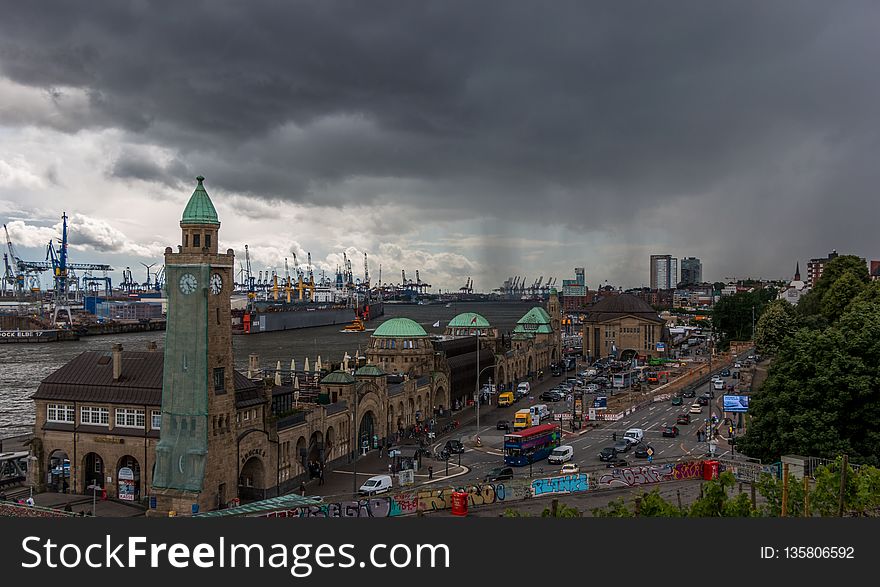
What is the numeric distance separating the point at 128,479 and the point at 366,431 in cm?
2116

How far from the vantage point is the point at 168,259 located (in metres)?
45.1

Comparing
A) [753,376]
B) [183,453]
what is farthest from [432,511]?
[753,376]

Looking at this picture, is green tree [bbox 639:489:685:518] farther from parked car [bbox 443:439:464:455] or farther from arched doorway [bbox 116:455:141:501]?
parked car [bbox 443:439:464:455]

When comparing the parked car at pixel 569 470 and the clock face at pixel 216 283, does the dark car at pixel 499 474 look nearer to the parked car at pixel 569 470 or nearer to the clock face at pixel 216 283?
the parked car at pixel 569 470

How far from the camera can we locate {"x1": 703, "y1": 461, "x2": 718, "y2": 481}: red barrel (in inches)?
1918

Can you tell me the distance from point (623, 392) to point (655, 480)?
50910 millimetres

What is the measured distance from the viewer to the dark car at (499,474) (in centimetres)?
5144

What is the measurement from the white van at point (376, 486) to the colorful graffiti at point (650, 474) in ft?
44.8

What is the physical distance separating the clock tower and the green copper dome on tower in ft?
0.20

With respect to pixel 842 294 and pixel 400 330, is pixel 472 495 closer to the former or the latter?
pixel 400 330

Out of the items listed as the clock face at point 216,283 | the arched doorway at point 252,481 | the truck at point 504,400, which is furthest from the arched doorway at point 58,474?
the truck at point 504,400

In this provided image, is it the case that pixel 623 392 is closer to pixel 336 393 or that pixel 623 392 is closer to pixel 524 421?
pixel 524 421

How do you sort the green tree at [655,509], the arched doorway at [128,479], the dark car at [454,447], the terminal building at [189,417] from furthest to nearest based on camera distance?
the dark car at [454,447], the arched doorway at [128,479], the terminal building at [189,417], the green tree at [655,509]

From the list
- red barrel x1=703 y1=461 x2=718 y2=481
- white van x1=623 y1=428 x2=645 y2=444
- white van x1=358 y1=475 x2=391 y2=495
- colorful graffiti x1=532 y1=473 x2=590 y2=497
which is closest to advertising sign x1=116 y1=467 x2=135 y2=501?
white van x1=358 y1=475 x2=391 y2=495
